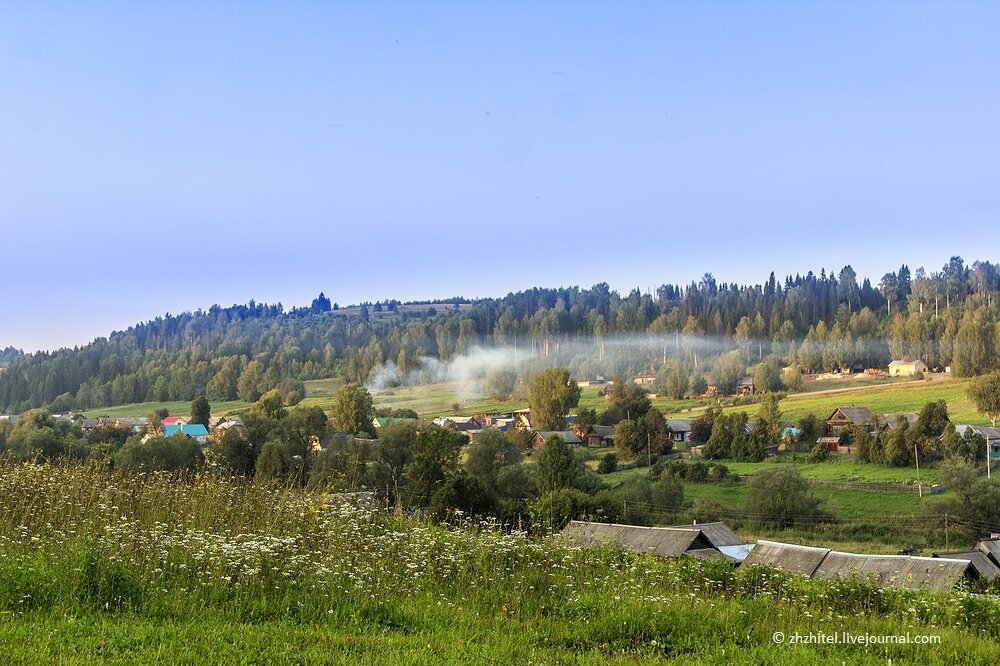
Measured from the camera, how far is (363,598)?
204 inches

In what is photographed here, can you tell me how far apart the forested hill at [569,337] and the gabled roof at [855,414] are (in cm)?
2395

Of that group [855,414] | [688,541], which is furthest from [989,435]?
[688,541]

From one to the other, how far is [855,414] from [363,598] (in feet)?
179

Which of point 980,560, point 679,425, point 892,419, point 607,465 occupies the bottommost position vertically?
point 607,465

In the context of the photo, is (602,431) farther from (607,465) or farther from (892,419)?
(892,419)

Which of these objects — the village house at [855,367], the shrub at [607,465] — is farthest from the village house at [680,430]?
the village house at [855,367]

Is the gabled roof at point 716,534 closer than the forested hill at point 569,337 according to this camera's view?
Yes

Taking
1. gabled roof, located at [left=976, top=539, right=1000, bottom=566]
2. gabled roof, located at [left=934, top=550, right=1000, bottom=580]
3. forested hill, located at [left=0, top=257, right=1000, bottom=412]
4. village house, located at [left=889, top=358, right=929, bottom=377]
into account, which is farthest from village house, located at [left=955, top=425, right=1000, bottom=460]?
village house, located at [left=889, top=358, right=929, bottom=377]

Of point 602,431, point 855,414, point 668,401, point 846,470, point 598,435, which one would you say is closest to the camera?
point 846,470

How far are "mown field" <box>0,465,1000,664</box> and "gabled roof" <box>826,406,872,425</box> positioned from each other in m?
49.8

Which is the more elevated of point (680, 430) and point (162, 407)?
point (162, 407)

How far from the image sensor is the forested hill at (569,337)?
8638 cm

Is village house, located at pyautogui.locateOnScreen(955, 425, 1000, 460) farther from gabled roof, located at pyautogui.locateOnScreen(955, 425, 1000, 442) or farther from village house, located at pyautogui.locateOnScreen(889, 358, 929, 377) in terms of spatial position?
village house, located at pyautogui.locateOnScreen(889, 358, 929, 377)

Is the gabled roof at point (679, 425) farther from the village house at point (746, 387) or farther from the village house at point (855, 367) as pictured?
the village house at point (855, 367)
